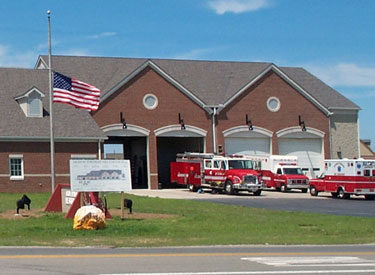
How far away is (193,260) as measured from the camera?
14.5m

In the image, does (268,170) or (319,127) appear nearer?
(268,170)

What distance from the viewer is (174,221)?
24422mm

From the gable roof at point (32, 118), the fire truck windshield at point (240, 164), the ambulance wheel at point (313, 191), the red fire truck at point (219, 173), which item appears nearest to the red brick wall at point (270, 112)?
the red fire truck at point (219, 173)

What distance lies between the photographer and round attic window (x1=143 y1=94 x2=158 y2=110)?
53881 millimetres

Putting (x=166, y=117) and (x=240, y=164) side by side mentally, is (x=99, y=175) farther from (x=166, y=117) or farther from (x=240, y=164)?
(x=166, y=117)

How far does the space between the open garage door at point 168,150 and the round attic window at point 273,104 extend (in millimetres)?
6807

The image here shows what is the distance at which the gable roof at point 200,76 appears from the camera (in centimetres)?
5479

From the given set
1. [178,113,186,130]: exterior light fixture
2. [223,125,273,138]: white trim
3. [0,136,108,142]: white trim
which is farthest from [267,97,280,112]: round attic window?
[0,136,108,142]: white trim

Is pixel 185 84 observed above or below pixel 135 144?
above

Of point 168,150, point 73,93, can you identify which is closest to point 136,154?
point 168,150

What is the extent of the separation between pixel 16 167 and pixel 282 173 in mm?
18462

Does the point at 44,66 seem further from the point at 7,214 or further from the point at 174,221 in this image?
the point at 174,221

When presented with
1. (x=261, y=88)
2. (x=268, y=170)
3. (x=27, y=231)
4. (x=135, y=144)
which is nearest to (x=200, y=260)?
(x=27, y=231)

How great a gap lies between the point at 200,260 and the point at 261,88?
4447 cm
